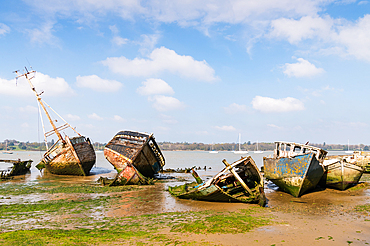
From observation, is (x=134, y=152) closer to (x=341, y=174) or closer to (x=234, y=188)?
(x=234, y=188)

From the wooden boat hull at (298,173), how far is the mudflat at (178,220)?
0.52 metres

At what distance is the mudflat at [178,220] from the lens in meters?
6.88

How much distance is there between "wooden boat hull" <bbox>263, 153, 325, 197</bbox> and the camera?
1315 cm

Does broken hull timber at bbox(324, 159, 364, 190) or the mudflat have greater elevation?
broken hull timber at bbox(324, 159, 364, 190)

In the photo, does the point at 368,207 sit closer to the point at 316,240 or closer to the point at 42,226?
the point at 316,240

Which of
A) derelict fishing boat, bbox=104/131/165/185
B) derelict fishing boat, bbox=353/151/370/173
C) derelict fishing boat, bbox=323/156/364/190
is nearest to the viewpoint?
derelict fishing boat, bbox=323/156/364/190

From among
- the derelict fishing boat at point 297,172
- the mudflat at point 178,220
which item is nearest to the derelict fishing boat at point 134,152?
the mudflat at point 178,220

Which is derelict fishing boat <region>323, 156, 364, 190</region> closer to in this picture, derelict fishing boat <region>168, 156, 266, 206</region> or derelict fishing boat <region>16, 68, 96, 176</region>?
derelict fishing boat <region>168, 156, 266, 206</region>

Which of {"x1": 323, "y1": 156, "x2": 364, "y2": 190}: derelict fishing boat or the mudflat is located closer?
the mudflat

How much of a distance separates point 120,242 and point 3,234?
3511 mm

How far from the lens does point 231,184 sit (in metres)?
13.8

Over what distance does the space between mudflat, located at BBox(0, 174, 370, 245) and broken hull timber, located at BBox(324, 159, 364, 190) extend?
0.67 m

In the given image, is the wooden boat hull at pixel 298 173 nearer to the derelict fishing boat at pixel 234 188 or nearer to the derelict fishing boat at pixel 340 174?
the derelict fishing boat at pixel 340 174

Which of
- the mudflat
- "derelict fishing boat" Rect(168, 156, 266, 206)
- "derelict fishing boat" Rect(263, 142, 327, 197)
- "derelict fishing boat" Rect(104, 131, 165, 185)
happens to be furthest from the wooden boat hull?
"derelict fishing boat" Rect(104, 131, 165, 185)
